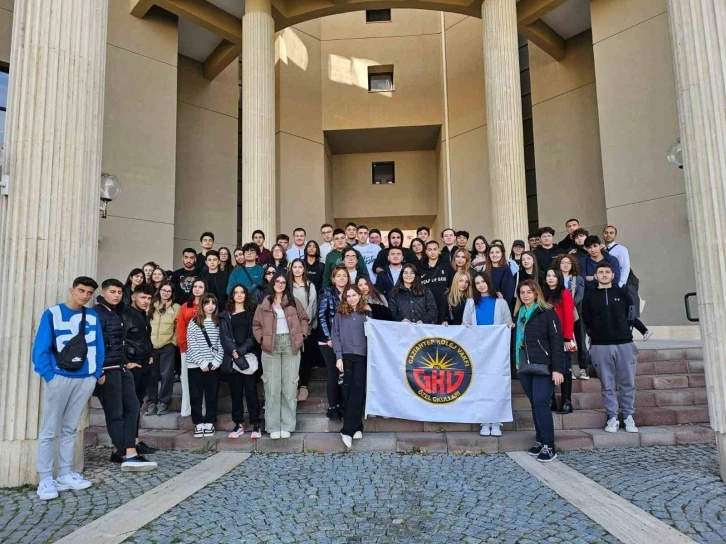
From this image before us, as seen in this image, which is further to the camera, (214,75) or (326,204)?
(326,204)

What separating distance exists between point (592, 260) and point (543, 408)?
294cm

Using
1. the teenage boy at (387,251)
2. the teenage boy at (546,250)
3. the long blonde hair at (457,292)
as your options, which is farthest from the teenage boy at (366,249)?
the teenage boy at (546,250)

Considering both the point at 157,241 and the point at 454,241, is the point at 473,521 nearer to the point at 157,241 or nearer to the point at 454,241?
the point at 454,241

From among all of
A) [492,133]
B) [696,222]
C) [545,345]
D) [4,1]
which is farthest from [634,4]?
[4,1]

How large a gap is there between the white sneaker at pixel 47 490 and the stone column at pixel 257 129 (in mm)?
8819

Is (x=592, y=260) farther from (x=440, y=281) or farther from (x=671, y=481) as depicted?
(x=671, y=481)

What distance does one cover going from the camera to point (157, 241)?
45.0ft

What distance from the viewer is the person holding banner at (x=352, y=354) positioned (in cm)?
577

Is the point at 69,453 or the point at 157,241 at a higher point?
the point at 157,241

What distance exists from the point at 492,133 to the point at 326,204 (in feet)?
30.0

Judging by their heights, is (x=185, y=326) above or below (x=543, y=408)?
above

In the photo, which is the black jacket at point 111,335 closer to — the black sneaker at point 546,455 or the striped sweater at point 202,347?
the striped sweater at point 202,347

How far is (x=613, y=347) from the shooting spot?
5973 mm

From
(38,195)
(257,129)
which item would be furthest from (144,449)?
(257,129)
